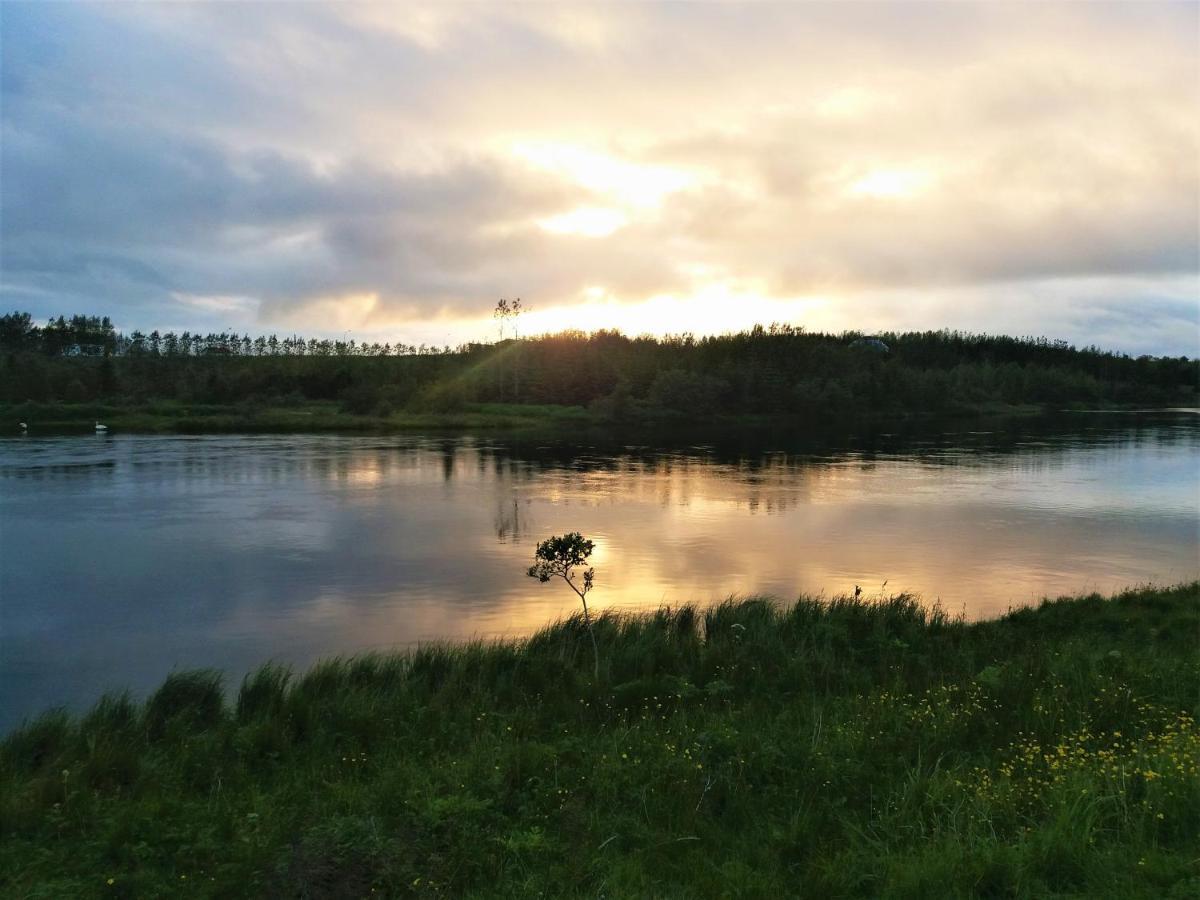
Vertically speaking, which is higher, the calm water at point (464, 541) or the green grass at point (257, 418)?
the green grass at point (257, 418)

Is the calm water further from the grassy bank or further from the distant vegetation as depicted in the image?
the distant vegetation

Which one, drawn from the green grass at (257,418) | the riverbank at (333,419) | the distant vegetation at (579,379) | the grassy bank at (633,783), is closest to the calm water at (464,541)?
the grassy bank at (633,783)

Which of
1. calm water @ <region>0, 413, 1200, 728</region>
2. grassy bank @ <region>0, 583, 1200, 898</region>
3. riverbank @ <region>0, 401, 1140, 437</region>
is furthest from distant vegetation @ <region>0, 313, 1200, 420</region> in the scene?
grassy bank @ <region>0, 583, 1200, 898</region>

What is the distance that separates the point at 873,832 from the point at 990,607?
44.9 feet

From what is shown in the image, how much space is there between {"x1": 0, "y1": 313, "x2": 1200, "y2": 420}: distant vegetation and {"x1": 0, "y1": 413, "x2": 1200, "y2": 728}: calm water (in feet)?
166

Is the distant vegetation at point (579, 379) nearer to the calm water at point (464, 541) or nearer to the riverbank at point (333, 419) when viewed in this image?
the riverbank at point (333, 419)

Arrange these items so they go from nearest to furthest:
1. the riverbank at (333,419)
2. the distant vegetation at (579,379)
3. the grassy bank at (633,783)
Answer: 1. the grassy bank at (633,783)
2. the riverbank at (333,419)
3. the distant vegetation at (579,379)

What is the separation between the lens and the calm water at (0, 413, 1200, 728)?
16.5m

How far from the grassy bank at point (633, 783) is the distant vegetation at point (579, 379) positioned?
8562cm

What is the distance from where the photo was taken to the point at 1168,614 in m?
14.4

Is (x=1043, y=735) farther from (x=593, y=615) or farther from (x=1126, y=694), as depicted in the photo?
(x=593, y=615)

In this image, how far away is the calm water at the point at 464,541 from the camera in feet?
54.2

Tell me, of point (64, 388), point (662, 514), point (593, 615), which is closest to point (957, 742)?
point (593, 615)

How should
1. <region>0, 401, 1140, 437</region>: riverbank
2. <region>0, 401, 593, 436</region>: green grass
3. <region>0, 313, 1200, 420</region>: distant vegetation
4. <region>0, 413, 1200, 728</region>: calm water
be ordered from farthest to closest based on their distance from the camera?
<region>0, 313, 1200, 420</region>: distant vegetation < <region>0, 401, 1140, 437</region>: riverbank < <region>0, 401, 593, 436</region>: green grass < <region>0, 413, 1200, 728</region>: calm water
